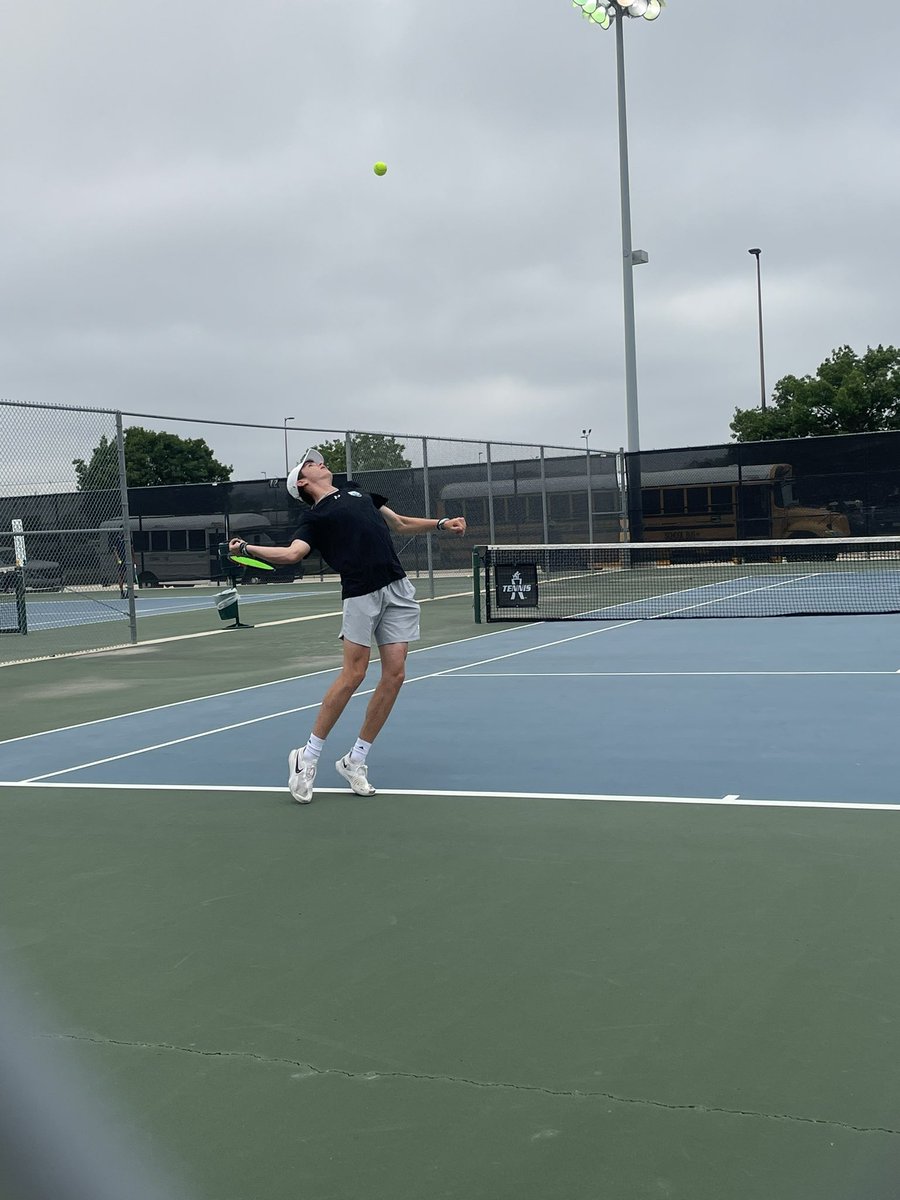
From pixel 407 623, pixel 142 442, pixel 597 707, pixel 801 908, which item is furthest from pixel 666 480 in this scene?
pixel 142 442

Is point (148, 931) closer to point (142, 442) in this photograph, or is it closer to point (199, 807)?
point (199, 807)

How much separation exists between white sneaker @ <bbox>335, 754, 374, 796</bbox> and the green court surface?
0.16 metres

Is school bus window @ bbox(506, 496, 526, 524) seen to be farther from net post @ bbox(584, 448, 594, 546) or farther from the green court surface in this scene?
the green court surface

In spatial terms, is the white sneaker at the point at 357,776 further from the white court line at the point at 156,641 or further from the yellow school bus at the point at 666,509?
the yellow school bus at the point at 666,509

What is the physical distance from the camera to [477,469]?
26656 millimetres

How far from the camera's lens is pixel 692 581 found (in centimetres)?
2316

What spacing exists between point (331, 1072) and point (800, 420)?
4788 centimetres

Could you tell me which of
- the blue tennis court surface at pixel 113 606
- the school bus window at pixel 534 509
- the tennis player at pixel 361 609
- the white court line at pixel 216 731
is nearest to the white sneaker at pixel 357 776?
the tennis player at pixel 361 609

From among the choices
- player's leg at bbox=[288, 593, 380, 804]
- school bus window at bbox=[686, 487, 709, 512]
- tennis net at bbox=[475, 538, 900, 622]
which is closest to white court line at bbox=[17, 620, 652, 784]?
player's leg at bbox=[288, 593, 380, 804]

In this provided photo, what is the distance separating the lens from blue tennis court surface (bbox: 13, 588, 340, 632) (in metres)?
20.9

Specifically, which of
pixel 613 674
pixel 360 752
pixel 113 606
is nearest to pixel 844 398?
pixel 113 606

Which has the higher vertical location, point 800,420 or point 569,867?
point 800,420

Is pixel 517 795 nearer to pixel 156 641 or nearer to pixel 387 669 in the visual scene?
pixel 387 669

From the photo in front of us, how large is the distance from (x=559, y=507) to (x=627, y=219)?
646 centimetres
